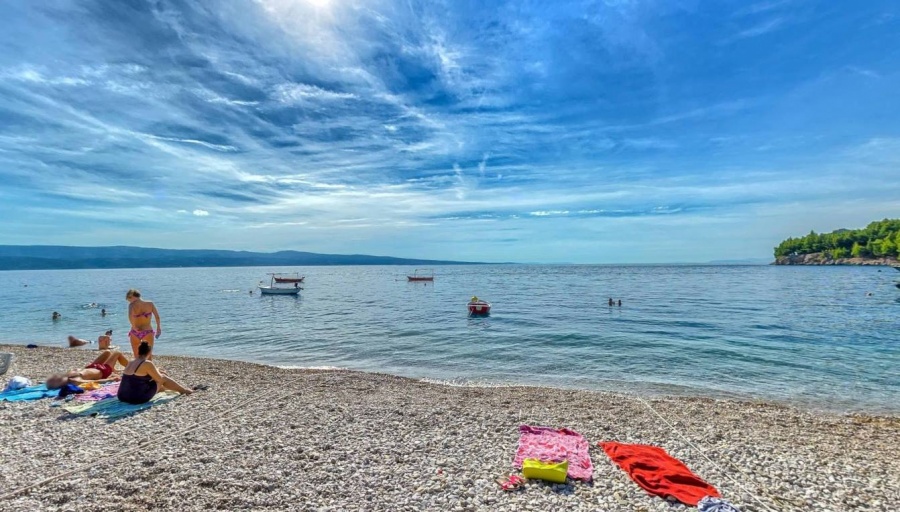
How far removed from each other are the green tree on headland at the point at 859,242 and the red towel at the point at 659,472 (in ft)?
533

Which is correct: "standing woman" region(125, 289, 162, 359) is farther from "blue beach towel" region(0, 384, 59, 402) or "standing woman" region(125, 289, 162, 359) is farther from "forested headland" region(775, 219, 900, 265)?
"forested headland" region(775, 219, 900, 265)

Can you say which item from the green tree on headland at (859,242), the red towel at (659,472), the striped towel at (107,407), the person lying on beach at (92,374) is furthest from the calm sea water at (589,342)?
the green tree on headland at (859,242)

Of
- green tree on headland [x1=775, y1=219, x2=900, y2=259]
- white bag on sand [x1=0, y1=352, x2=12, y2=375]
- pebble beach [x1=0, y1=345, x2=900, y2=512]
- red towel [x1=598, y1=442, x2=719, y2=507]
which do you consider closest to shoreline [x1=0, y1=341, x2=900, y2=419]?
pebble beach [x1=0, y1=345, x2=900, y2=512]

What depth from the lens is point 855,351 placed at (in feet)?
65.5

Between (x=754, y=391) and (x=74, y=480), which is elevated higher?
(x=74, y=480)

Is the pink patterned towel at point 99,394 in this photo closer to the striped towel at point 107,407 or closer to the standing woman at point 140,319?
the striped towel at point 107,407

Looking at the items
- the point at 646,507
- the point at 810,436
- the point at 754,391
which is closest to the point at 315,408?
the point at 646,507

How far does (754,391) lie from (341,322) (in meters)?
26.7

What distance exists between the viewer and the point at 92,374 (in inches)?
474

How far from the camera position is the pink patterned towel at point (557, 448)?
22.1 ft

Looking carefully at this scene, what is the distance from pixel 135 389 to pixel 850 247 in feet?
712

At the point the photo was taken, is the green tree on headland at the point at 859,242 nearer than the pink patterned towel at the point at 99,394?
No

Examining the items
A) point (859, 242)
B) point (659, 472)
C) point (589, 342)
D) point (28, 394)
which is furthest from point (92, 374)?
point (859, 242)

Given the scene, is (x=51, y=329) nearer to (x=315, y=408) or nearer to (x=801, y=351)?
(x=315, y=408)
